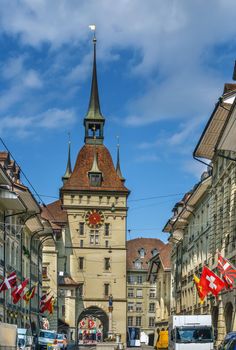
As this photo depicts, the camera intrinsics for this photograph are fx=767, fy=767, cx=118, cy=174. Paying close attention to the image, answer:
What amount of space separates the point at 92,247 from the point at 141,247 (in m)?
47.1

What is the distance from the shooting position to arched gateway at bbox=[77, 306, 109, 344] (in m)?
113

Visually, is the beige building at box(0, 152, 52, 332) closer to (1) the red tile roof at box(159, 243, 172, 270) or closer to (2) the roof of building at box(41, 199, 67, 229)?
(1) the red tile roof at box(159, 243, 172, 270)

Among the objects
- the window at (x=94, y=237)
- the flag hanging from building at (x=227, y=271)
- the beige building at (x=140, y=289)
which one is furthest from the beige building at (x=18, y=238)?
the beige building at (x=140, y=289)

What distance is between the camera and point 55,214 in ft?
380

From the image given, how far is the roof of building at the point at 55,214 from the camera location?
364ft

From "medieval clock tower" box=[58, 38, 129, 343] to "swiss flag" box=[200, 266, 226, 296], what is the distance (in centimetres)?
6943

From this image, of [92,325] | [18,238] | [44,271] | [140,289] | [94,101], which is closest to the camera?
[18,238]

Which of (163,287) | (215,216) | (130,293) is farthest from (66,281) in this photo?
(215,216)

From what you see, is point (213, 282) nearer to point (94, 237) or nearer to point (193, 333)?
point (193, 333)

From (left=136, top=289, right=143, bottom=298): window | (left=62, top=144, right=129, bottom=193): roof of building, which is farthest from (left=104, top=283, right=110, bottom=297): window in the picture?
(left=136, top=289, right=143, bottom=298): window

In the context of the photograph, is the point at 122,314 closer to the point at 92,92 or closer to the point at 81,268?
the point at 81,268

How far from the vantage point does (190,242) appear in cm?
6488

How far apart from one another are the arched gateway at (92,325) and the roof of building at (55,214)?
13399mm

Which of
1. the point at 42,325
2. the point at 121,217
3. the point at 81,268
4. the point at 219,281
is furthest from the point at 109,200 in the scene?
the point at 219,281
